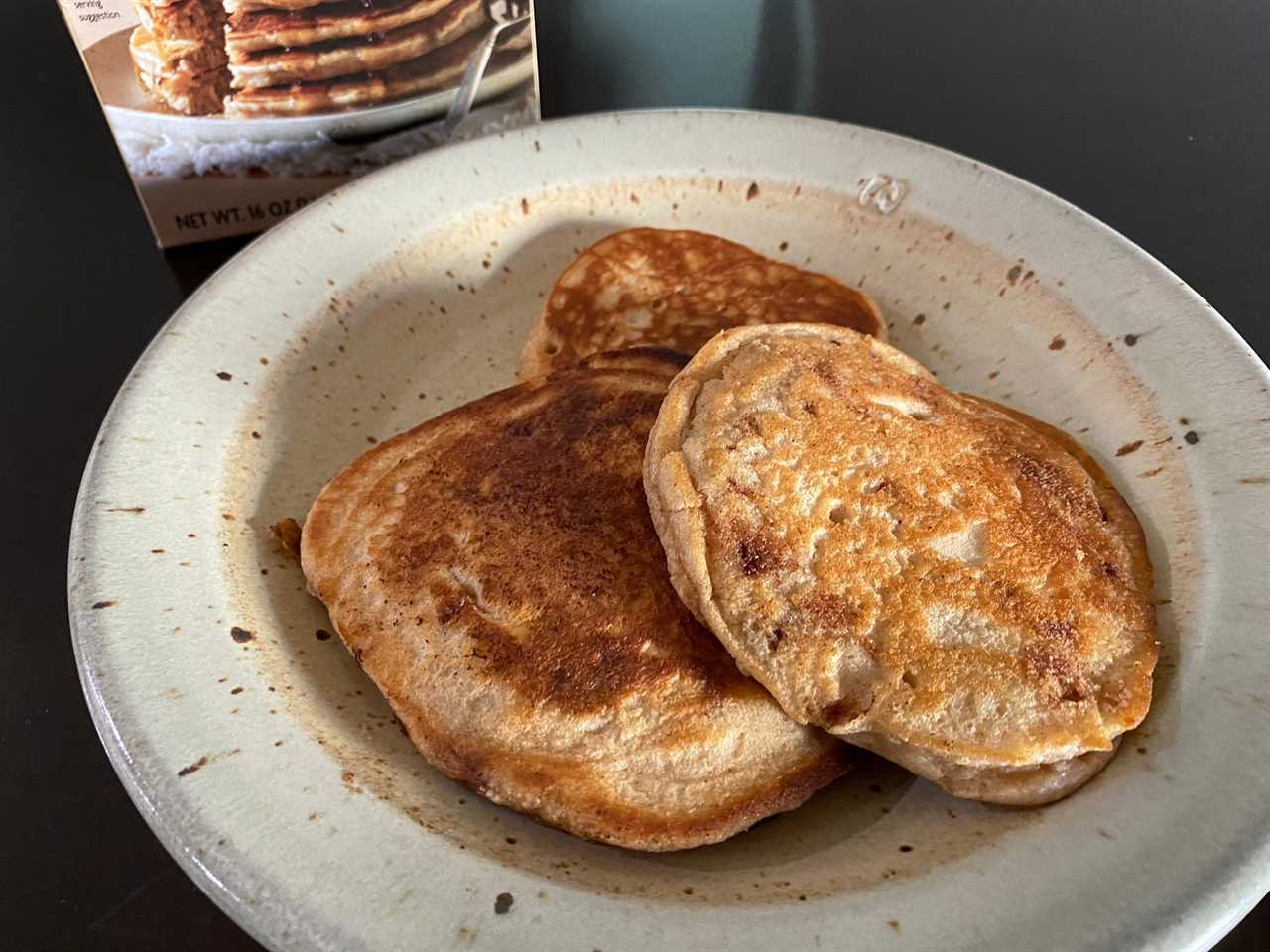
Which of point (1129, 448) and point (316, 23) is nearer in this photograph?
point (1129, 448)

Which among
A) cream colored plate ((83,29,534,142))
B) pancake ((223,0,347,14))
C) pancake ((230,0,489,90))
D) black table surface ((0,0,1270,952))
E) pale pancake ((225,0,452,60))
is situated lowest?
black table surface ((0,0,1270,952))

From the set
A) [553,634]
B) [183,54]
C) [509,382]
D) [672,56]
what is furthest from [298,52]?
[553,634]

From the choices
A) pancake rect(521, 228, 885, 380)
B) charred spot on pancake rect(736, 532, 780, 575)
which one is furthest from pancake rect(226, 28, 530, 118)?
charred spot on pancake rect(736, 532, 780, 575)

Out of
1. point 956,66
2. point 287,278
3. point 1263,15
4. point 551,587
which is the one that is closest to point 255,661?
point 551,587

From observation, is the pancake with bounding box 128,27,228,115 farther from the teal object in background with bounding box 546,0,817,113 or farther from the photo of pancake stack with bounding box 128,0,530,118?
the teal object in background with bounding box 546,0,817,113

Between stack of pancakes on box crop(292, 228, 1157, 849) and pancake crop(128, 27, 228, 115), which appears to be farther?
pancake crop(128, 27, 228, 115)

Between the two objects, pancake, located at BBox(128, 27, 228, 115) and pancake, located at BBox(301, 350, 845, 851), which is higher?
pancake, located at BBox(128, 27, 228, 115)

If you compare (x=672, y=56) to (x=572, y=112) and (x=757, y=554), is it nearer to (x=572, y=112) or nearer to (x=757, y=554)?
(x=572, y=112)
